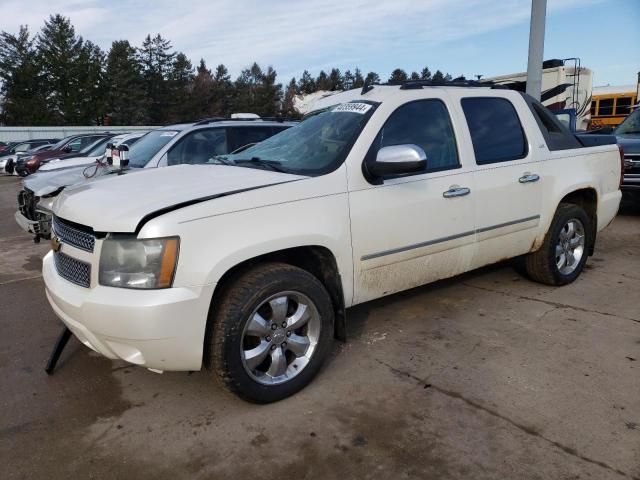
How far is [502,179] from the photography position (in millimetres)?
4039

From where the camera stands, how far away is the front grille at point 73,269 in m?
2.76

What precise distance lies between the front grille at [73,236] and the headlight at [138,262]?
0.62 ft

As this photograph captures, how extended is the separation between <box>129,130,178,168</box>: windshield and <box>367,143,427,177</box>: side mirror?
410cm

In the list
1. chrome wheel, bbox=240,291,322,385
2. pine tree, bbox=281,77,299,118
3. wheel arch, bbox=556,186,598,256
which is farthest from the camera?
pine tree, bbox=281,77,299,118

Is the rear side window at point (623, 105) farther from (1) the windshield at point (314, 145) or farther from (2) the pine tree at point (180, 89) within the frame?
(2) the pine tree at point (180, 89)

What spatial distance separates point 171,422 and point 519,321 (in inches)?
109

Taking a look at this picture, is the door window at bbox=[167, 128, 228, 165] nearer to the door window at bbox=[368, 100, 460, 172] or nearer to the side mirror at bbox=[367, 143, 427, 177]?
the door window at bbox=[368, 100, 460, 172]

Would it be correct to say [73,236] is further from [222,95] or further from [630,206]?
[222,95]

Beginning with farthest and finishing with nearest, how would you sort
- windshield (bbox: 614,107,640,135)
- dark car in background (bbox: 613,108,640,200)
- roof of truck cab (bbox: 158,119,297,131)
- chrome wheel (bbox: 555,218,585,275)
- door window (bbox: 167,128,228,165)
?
windshield (bbox: 614,107,640,135)
dark car in background (bbox: 613,108,640,200)
roof of truck cab (bbox: 158,119,297,131)
door window (bbox: 167,128,228,165)
chrome wheel (bbox: 555,218,585,275)

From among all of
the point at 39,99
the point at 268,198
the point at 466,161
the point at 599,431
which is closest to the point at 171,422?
the point at 268,198

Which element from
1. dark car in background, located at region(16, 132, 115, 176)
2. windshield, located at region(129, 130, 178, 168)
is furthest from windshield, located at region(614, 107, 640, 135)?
dark car in background, located at region(16, 132, 115, 176)

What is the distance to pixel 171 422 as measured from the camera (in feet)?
9.41

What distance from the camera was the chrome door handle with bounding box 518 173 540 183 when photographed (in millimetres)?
4188

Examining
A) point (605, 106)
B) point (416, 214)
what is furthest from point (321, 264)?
point (605, 106)
